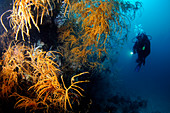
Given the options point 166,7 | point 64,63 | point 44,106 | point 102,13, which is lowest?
point 44,106

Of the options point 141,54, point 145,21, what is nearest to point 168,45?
point 145,21

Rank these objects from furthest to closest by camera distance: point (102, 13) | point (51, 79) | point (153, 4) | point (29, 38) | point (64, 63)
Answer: point (153, 4)
point (64, 63)
point (29, 38)
point (102, 13)
point (51, 79)

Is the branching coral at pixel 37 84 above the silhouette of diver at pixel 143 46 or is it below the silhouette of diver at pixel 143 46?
below

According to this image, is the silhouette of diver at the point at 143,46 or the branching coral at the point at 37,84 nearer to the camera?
the branching coral at the point at 37,84

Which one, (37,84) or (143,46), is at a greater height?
(143,46)

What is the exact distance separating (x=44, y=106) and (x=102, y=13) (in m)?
3.32

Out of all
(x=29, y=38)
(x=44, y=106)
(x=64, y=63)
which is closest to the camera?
(x=44, y=106)

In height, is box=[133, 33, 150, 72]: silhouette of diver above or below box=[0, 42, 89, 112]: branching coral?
above

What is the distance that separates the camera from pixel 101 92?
31.8 feet

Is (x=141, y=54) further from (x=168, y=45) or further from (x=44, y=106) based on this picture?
(x=168, y=45)

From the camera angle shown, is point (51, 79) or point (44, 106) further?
point (44, 106)

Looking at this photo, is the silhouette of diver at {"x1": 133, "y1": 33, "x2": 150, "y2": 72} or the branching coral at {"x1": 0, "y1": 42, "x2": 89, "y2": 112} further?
the silhouette of diver at {"x1": 133, "y1": 33, "x2": 150, "y2": 72}

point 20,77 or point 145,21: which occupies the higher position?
point 145,21

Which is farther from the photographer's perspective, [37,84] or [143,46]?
[143,46]
